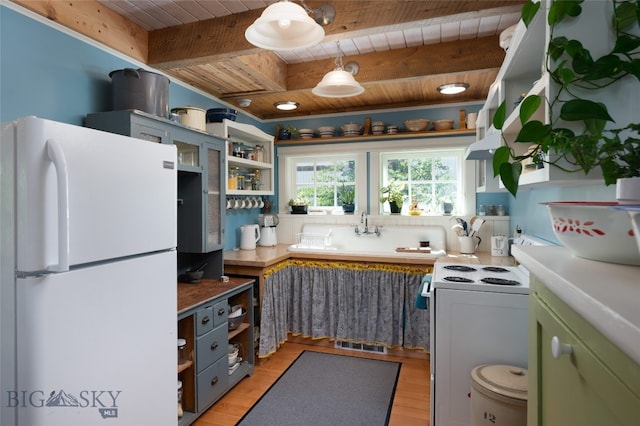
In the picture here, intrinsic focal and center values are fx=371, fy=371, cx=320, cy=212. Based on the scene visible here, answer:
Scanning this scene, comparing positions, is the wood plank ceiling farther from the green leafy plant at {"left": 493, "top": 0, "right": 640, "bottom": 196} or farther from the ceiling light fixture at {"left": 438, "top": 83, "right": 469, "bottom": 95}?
the green leafy plant at {"left": 493, "top": 0, "right": 640, "bottom": 196}

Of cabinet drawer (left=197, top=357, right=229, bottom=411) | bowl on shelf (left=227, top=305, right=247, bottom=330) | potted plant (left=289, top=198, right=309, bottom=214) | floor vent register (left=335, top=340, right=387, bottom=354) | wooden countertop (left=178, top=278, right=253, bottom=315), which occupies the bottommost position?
floor vent register (left=335, top=340, right=387, bottom=354)

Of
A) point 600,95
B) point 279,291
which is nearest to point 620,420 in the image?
point 600,95

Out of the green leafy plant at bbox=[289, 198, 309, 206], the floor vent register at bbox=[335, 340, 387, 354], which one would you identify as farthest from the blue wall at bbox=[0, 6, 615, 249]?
the green leafy plant at bbox=[289, 198, 309, 206]

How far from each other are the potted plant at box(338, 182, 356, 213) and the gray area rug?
4.96ft

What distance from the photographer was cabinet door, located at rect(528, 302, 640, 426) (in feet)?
1.60

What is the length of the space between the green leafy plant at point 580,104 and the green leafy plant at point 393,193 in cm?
271

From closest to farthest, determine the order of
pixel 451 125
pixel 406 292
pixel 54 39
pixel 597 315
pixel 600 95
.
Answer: pixel 597 315
pixel 600 95
pixel 54 39
pixel 406 292
pixel 451 125

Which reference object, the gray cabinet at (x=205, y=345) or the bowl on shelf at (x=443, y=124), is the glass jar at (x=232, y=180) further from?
the bowl on shelf at (x=443, y=124)

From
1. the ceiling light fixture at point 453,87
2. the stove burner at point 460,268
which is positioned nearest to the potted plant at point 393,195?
the ceiling light fixture at point 453,87

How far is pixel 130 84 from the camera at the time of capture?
6.72ft

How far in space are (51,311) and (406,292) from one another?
2458mm

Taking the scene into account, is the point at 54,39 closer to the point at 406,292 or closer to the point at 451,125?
the point at 406,292

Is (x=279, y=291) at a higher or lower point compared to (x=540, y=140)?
lower

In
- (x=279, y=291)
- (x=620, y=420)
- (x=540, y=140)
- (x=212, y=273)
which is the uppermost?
(x=540, y=140)
